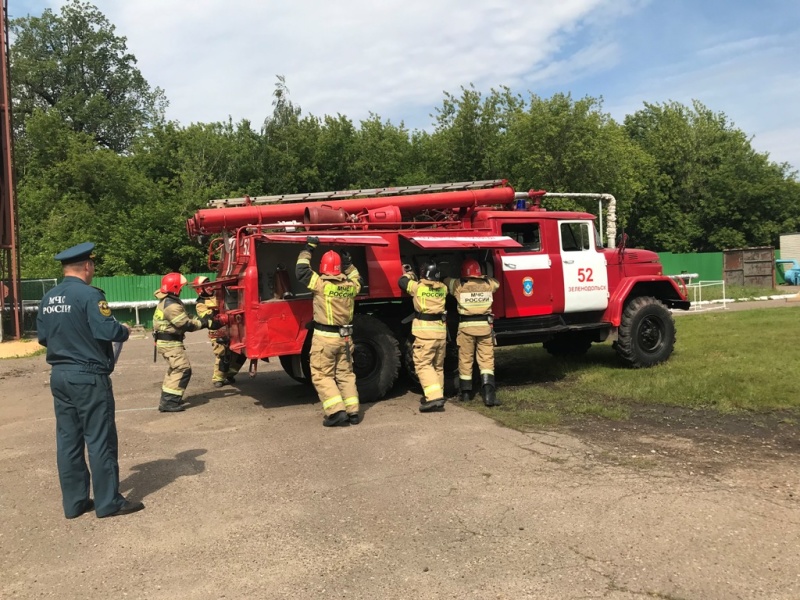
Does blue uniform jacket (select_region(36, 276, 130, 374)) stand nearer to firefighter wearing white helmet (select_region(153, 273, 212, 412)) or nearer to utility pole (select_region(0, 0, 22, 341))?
firefighter wearing white helmet (select_region(153, 273, 212, 412))

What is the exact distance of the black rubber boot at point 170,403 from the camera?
7.73 meters

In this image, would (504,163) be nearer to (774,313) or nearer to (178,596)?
(774,313)

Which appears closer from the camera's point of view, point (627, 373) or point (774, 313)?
point (627, 373)

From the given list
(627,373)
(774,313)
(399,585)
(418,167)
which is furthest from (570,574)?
(418,167)

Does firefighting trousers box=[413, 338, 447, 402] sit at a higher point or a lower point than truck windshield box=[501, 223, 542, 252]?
lower

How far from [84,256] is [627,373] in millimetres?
7315

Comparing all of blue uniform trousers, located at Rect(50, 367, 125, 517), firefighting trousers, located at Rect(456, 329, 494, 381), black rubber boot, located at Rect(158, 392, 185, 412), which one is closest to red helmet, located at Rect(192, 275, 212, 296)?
black rubber boot, located at Rect(158, 392, 185, 412)

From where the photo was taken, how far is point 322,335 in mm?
6824

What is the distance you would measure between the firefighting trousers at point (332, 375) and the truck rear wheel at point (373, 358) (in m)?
0.81

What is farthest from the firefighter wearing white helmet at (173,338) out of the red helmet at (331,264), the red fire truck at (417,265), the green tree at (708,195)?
the green tree at (708,195)

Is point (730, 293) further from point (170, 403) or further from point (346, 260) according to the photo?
point (170, 403)

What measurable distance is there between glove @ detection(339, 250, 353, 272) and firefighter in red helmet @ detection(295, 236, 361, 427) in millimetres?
505

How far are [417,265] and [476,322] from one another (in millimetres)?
1316

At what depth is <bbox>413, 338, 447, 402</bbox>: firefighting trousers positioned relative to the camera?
7.24 metres
